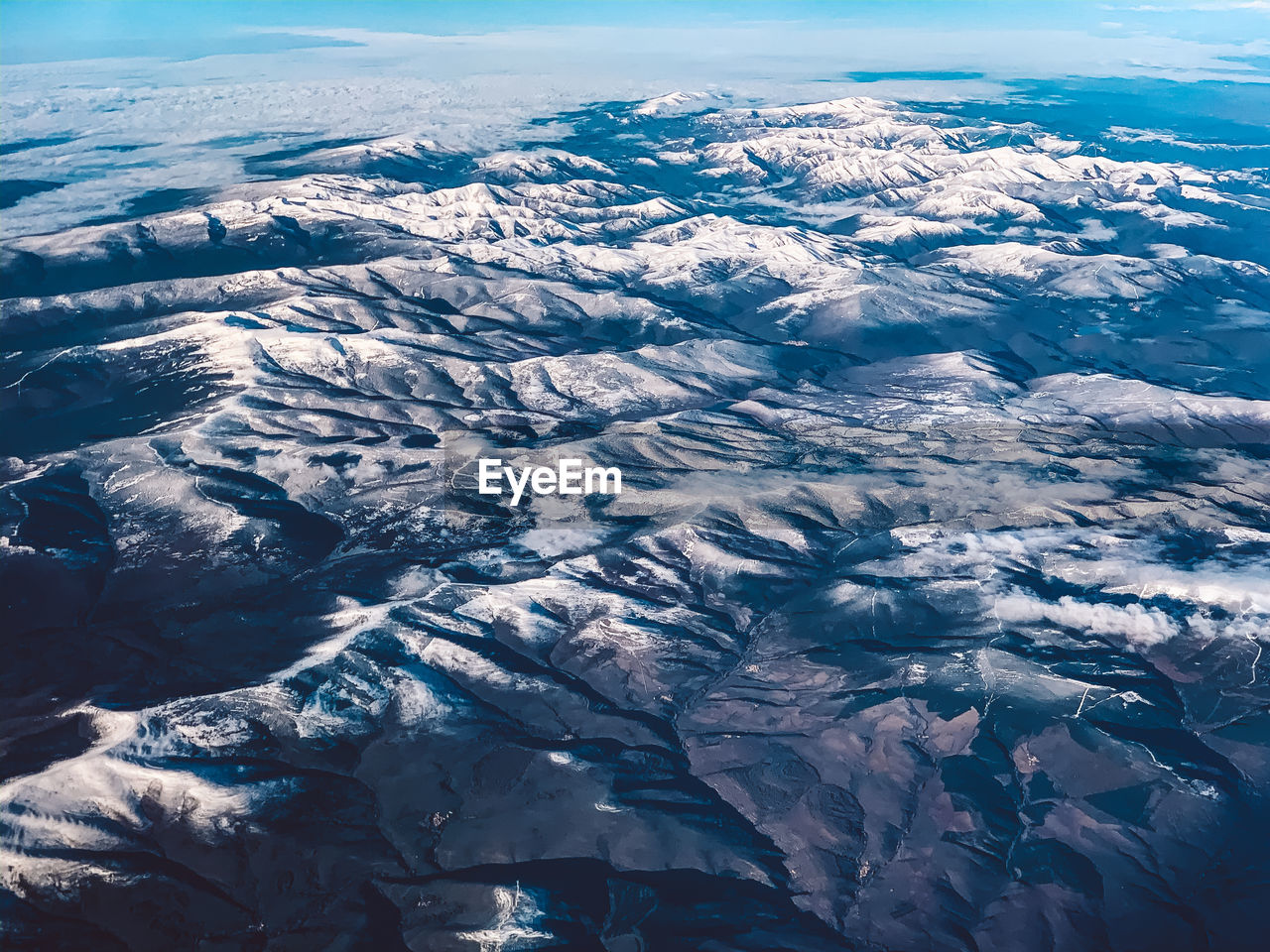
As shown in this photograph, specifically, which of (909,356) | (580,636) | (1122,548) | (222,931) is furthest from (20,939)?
(909,356)

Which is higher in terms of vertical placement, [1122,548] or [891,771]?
[1122,548]

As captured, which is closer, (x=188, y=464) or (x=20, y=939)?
(x=20, y=939)

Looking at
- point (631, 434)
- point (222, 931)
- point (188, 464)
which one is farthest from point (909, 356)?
point (222, 931)

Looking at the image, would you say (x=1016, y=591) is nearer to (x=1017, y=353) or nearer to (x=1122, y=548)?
(x=1122, y=548)

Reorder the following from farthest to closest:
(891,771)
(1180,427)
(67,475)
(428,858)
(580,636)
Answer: (1180,427), (67,475), (580,636), (891,771), (428,858)

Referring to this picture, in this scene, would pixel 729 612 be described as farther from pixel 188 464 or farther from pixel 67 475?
pixel 67 475

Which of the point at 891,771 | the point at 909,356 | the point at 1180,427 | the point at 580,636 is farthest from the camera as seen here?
the point at 909,356
